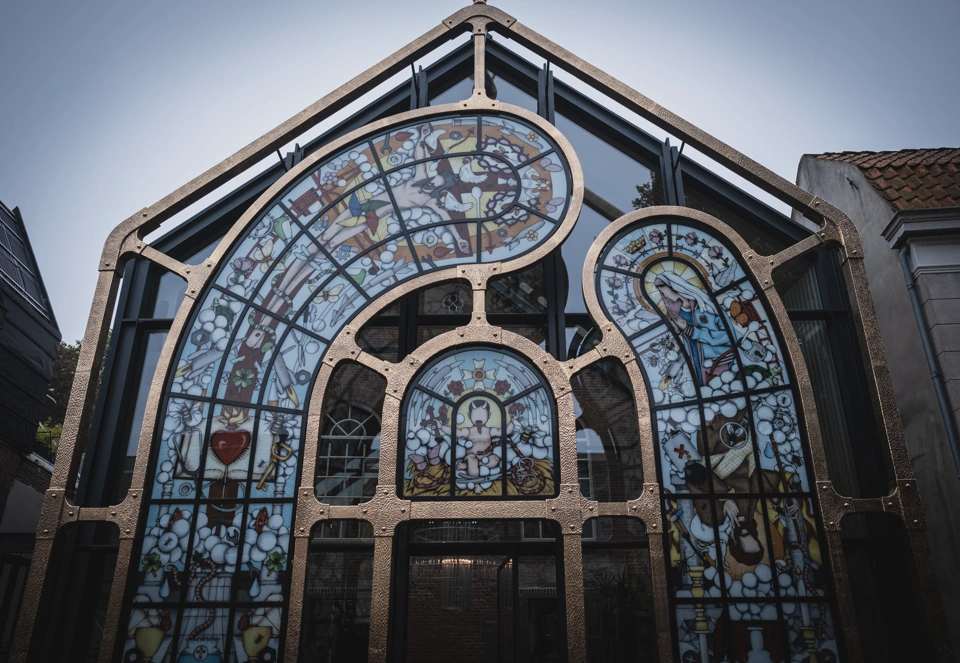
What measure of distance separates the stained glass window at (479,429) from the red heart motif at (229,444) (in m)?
1.61

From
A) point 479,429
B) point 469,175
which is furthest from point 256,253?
point 479,429

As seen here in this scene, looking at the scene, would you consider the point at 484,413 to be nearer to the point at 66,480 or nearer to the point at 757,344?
the point at 757,344

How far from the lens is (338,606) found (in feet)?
33.0

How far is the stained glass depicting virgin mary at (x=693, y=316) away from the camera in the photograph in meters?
7.68

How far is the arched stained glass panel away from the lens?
6.66 metres

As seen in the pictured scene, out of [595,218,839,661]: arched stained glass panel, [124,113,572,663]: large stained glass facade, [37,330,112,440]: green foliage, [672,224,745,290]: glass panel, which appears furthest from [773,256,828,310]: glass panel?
[37,330,112,440]: green foliage

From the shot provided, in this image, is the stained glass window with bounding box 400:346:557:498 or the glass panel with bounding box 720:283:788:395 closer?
the stained glass window with bounding box 400:346:557:498

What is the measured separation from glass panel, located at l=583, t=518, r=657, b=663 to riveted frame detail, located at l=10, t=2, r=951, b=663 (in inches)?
114

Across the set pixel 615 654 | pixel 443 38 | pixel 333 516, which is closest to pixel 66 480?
pixel 333 516

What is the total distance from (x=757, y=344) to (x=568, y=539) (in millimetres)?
2935

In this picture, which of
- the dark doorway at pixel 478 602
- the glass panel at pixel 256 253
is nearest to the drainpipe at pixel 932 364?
the dark doorway at pixel 478 602

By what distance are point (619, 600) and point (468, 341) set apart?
5481 millimetres

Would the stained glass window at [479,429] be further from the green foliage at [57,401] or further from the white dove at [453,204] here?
the green foliage at [57,401]

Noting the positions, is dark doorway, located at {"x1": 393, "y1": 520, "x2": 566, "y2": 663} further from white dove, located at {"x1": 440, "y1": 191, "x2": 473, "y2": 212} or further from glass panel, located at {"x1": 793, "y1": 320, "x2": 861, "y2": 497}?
white dove, located at {"x1": 440, "y1": 191, "x2": 473, "y2": 212}
